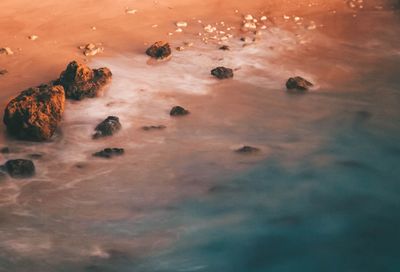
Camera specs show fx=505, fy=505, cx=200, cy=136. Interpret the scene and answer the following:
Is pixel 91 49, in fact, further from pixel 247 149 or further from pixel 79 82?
pixel 247 149

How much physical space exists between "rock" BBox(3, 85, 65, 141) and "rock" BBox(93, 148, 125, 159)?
69cm

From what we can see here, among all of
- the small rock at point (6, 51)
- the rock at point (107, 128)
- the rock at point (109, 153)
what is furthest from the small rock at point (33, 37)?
the rock at point (109, 153)

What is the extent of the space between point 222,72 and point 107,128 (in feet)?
7.45

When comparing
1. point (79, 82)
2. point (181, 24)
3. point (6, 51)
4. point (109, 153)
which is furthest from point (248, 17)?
point (109, 153)

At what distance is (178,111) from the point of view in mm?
6348

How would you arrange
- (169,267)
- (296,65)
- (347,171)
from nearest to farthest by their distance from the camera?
(169,267) < (347,171) < (296,65)

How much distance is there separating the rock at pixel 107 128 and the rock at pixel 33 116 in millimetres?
467

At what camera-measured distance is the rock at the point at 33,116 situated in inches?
220

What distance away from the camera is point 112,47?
26.7 feet

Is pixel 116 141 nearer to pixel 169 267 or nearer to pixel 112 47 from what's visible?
pixel 169 267

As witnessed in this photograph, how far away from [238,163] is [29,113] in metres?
2.39

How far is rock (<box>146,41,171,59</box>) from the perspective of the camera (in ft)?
26.2

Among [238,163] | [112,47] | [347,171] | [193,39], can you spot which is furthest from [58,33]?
[347,171]

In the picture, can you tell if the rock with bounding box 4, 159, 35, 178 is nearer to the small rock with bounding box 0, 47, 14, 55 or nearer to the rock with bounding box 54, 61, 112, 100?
the rock with bounding box 54, 61, 112, 100
